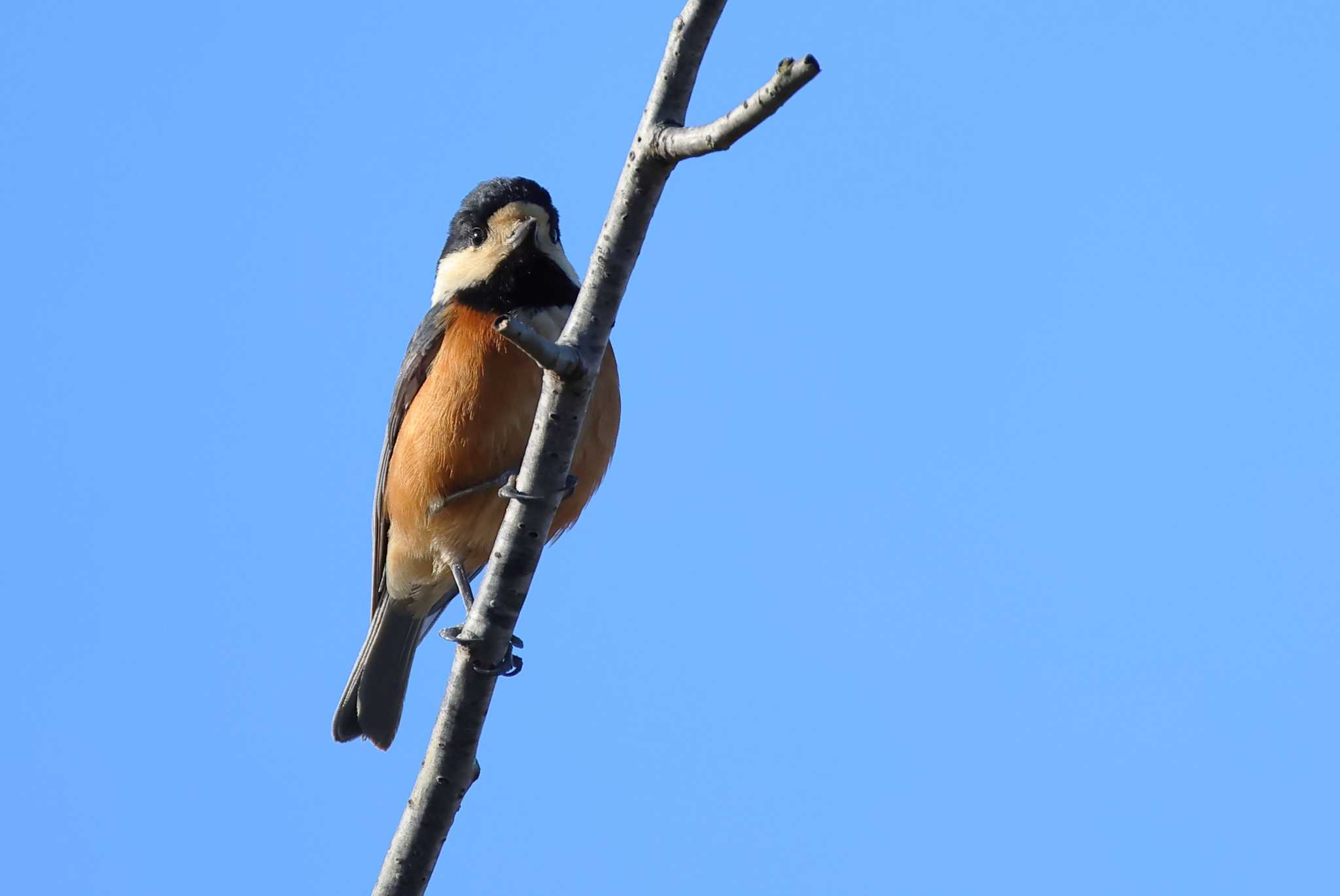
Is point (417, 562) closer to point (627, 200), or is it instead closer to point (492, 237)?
point (492, 237)

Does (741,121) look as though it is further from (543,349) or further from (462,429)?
(462,429)

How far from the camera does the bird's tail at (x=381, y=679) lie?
8.25 meters

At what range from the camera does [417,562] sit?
7949mm

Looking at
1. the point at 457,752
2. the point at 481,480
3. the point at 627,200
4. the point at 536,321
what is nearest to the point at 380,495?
the point at 481,480

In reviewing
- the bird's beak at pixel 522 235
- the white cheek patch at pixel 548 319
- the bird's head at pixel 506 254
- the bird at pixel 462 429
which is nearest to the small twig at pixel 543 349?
the bird at pixel 462 429

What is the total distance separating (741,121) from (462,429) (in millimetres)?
3629

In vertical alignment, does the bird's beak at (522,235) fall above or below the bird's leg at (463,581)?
above

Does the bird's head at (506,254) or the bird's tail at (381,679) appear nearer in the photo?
the bird's head at (506,254)

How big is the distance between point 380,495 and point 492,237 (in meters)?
1.63

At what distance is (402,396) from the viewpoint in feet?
25.8

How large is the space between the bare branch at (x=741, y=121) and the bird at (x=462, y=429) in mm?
2527

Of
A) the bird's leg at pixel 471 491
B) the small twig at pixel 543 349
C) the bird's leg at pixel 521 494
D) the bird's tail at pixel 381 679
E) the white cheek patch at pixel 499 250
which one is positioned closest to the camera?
the small twig at pixel 543 349

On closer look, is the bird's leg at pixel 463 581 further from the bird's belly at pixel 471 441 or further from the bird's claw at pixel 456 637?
the bird's claw at pixel 456 637

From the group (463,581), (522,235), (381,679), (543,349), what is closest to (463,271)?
(522,235)
